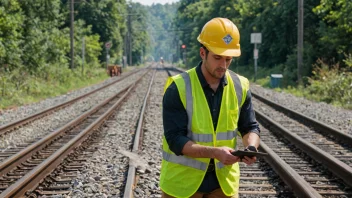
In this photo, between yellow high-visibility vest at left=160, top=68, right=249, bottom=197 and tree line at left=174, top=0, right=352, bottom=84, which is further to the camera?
tree line at left=174, top=0, right=352, bottom=84

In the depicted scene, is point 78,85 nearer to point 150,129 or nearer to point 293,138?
point 150,129

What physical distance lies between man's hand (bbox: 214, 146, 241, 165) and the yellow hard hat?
57 cm

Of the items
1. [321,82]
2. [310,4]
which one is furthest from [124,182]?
[310,4]

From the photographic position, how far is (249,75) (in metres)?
40.0

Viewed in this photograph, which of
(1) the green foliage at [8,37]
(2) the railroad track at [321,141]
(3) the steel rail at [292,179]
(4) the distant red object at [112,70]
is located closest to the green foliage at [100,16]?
(4) the distant red object at [112,70]

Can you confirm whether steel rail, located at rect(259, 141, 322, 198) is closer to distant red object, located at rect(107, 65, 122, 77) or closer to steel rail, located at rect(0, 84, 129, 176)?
steel rail, located at rect(0, 84, 129, 176)

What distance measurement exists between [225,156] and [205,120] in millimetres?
280

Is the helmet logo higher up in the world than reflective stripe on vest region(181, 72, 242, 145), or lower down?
higher up

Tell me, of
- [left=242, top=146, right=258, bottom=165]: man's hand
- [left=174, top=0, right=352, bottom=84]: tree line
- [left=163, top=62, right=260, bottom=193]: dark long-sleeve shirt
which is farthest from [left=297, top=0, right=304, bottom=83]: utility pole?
[left=242, top=146, right=258, bottom=165]: man's hand

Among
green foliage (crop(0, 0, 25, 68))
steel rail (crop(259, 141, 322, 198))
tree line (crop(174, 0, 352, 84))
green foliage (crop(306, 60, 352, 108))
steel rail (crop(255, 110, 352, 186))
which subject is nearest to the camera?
steel rail (crop(259, 141, 322, 198))

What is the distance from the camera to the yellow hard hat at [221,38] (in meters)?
2.99

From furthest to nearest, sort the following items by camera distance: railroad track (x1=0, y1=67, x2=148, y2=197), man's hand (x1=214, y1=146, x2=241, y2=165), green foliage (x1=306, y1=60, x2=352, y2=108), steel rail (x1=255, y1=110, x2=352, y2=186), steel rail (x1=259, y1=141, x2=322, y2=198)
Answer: green foliage (x1=306, y1=60, x2=352, y2=108) → steel rail (x1=255, y1=110, x2=352, y2=186) → railroad track (x1=0, y1=67, x2=148, y2=197) → steel rail (x1=259, y1=141, x2=322, y2=198) → man's hand (x1=214, y1=146, x2=241, y2=165)

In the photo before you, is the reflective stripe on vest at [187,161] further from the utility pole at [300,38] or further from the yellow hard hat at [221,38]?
the utility pole at [300,38]

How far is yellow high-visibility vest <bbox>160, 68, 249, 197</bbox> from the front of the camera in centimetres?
301
